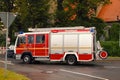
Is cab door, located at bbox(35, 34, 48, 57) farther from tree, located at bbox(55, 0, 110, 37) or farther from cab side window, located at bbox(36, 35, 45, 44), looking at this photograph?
tree, located at bbox(55, 0, 110, 37)

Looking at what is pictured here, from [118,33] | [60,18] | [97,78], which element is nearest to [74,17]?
[60,18]

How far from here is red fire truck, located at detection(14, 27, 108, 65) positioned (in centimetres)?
3012

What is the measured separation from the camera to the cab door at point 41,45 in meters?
31.5

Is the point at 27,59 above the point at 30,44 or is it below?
below

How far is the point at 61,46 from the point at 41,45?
1604 millimetres

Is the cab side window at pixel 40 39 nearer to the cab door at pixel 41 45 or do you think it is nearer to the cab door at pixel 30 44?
the cab door at pixel 41 45

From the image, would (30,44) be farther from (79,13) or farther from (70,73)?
(79,13)

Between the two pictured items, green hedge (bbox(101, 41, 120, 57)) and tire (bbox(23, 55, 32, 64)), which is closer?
tire (bbox(23, 55, 32, 64))

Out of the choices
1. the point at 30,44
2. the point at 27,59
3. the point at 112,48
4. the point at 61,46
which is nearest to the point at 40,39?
the point at 30,44

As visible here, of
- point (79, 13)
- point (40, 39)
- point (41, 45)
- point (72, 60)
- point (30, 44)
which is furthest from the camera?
point (79, 13)

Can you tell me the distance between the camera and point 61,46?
1220 inches

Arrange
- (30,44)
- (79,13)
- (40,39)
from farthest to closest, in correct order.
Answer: (79,13), (30,44), (40,39)

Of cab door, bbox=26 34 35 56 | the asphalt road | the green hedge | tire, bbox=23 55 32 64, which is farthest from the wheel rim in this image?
the green hedge

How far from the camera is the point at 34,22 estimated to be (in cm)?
4703
